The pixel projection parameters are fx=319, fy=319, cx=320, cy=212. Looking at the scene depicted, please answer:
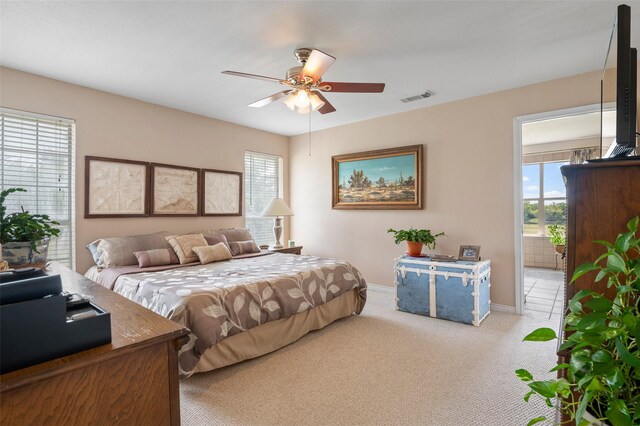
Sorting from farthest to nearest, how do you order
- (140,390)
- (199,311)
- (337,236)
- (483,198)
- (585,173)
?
(337,236) → (483,198) → (199,311) → (585,173) → (140,390)

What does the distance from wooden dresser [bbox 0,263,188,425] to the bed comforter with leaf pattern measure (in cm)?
118

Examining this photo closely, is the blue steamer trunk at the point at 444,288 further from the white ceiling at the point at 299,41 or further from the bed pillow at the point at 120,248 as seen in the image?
the bed pillow at the point at 120,248

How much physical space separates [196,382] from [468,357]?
2.19m

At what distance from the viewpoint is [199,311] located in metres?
2.28

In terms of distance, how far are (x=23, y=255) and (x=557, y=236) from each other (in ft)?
26.5

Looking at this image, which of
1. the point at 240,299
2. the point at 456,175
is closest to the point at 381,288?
the point at 456,175

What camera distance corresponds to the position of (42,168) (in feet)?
11.1

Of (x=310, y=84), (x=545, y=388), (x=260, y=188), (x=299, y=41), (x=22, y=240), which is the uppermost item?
(x=299, y=41)

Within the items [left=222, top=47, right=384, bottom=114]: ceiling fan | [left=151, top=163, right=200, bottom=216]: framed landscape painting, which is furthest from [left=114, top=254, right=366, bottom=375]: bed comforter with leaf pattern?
[left=222, top=47, right=384, bottom=114]: ceiling fan

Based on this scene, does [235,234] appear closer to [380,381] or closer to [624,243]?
[380,381]

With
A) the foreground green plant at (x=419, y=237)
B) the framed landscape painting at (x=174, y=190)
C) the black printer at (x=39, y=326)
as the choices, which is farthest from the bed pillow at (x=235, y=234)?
the black printer at (x=39, y=326)

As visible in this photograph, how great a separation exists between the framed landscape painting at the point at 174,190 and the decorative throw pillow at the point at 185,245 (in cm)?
56

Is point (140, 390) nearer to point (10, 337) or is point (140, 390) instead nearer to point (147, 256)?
point (10, 337)

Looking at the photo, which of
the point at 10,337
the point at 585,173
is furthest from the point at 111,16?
the point at 585,173
